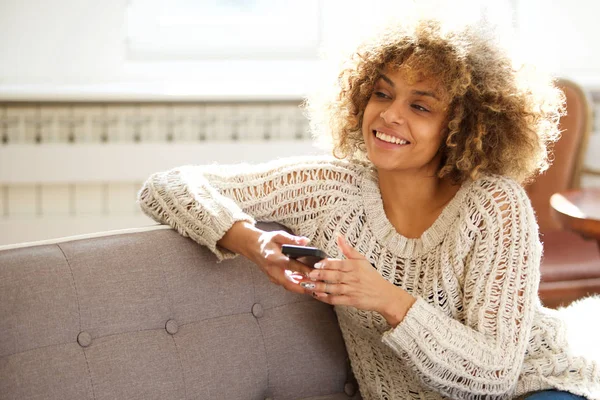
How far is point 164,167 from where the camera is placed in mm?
3408

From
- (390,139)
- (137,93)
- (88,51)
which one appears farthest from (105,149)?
(390,139)

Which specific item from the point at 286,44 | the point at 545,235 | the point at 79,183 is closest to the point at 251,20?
the point at 286,44

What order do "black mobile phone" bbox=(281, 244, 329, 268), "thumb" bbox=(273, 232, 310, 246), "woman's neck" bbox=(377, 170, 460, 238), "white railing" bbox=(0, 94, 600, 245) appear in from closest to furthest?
1. "black mobile phone" bbox=(281, 244, 329, 268)
2. "thumb" bbox=(273, 232, 310, 246)
3. "woman's neck" bbox=(377, 170, 460, 238)
4. "white railing" bbox=(0, 94, 600, 245)

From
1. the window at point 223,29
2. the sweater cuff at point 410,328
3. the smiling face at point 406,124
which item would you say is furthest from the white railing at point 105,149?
the sweater cuff at point 410,328

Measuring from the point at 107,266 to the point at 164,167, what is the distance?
5.97 feet

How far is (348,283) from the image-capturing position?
4.75 ft

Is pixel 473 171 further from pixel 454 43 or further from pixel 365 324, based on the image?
pixel 365 324

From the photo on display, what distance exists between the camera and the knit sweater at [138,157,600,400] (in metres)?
1.53

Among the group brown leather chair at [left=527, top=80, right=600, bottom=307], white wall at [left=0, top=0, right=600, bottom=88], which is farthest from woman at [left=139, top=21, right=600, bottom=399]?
white wall at [left=0, top=0, right=600, bottom=88]

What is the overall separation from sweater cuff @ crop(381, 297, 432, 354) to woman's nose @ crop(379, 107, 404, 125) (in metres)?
0.36

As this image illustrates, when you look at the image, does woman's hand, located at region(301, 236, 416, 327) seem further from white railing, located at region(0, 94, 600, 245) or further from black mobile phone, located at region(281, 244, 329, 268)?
white railing, located at region(0, 94, 600, 245)

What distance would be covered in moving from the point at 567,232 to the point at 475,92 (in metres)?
1.65

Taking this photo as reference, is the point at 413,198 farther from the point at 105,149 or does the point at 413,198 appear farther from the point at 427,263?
the point at 105,149

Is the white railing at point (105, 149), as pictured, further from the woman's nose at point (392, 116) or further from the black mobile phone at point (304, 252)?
the black mobile phone at point (304, 252)
